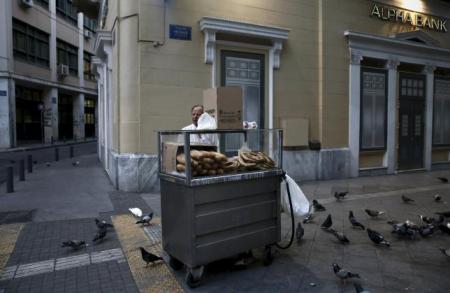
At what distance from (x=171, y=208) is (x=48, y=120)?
91.1ft

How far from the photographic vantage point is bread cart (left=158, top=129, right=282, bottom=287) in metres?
3.93

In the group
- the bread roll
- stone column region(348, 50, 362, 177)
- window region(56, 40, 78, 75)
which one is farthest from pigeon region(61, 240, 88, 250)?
window region(56, 40, 78, 75)

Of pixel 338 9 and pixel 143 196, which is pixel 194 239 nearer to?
pixel 143 196

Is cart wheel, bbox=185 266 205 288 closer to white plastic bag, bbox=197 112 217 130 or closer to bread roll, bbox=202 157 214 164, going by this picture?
bread roll, bbox=202 157 214 164

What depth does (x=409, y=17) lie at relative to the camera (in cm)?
1259

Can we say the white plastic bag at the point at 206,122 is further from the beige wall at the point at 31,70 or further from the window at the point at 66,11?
the window at the point at 66,11

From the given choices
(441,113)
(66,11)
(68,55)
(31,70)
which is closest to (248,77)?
(441,113)

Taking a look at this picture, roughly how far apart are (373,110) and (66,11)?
27435 millimetres

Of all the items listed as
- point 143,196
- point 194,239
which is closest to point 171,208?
point 194,239

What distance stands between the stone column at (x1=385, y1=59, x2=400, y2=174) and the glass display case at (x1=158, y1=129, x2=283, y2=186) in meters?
8.32

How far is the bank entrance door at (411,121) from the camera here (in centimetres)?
1273

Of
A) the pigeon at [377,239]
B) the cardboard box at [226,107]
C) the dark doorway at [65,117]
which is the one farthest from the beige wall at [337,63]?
the dark doorway at [65,117]

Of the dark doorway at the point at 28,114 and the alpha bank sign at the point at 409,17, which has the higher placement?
the alpha bank sign at the point at 409,17

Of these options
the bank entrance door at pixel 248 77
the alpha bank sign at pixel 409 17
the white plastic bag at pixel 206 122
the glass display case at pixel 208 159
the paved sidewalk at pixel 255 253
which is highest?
the alpha bank sign at pixel 409 17
